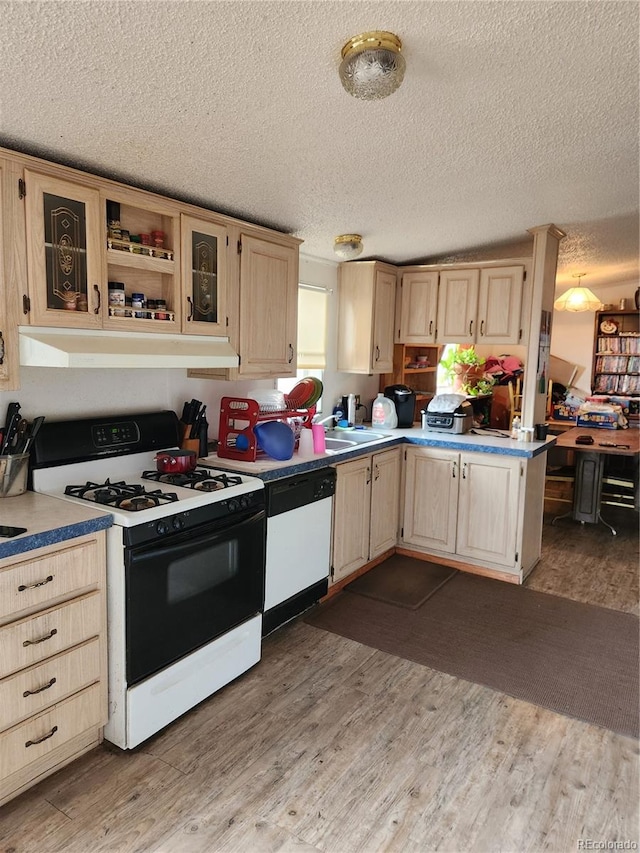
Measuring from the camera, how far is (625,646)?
9.79 feet

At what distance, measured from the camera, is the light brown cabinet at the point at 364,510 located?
3389 mm

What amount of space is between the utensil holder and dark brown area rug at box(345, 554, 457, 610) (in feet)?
6.81

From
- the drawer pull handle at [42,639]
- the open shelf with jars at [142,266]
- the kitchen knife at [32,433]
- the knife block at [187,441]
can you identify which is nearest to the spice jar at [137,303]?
the open shelf with jars at [142,266]

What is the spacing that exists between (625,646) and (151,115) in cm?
330

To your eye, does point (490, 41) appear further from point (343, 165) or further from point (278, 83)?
point (343, 165)

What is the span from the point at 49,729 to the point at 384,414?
9.81 ft

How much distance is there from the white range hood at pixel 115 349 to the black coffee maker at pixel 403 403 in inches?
73.1

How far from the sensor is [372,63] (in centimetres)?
150

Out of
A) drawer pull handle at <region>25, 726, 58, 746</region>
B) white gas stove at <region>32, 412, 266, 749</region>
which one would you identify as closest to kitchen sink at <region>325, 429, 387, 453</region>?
white gas stove at <region>32, 412, 266, 749</region>

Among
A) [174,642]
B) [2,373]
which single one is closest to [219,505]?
[174,642]

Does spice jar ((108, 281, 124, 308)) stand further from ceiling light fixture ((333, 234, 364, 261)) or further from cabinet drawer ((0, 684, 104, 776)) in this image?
ceiling light fixture ((333, 234, 364, 261))

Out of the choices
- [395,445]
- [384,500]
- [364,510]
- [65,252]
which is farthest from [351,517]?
[65,252]

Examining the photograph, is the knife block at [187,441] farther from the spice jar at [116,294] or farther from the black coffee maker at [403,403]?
the black coffee maker at [403,403]

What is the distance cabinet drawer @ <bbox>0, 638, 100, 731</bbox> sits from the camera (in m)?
1.78
